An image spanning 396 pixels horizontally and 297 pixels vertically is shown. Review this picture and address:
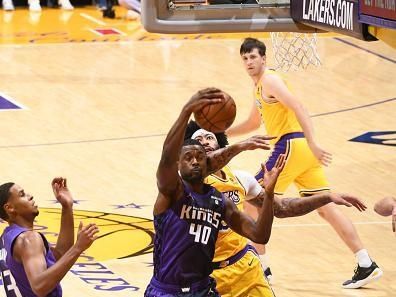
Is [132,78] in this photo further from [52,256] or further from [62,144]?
[52,256]

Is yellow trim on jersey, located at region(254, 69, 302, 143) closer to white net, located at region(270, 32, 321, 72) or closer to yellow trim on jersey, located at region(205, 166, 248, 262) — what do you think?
yellow trim on jersey, located at region(205, 166, 248, 262)

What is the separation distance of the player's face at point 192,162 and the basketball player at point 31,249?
62 centimetres

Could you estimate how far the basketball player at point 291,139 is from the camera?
8.57m

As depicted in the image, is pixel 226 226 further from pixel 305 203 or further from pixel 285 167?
pixel 285 167

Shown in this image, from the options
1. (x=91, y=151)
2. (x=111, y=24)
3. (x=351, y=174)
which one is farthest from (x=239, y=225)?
(x=111, y=24)

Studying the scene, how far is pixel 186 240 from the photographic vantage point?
5.98m

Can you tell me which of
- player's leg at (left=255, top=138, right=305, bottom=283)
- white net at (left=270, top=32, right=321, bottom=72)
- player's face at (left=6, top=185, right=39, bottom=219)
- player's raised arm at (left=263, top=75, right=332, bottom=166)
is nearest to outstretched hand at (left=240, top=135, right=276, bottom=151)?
player's face at (left=6, top=185, right=39, bottom=219)

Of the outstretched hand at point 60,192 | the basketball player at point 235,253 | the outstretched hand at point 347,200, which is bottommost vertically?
the basketball player at point 235,253

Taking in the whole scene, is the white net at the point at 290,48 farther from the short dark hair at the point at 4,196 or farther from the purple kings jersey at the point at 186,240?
the short dark hair at the point at 4,196

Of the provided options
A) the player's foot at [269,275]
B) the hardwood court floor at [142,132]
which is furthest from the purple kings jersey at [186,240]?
the player's foot at [269,275]

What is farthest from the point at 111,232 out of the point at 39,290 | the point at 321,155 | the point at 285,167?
the point at 39,290

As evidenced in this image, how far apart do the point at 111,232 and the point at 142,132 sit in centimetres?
345

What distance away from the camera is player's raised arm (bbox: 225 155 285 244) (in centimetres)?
574

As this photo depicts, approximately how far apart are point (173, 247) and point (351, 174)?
5699mm
